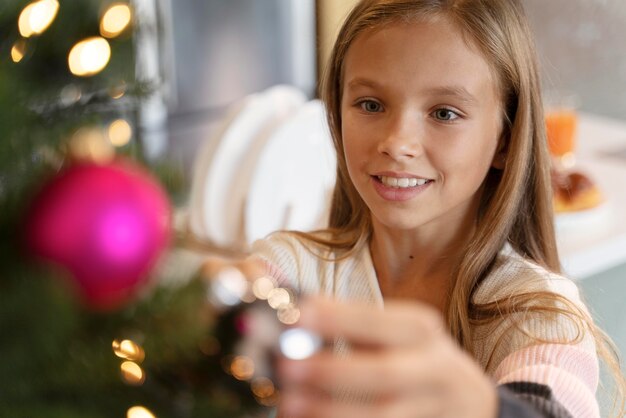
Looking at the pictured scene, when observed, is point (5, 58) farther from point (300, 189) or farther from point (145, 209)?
point (300, 189)

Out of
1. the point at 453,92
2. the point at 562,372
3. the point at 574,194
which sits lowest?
the point at 562,372

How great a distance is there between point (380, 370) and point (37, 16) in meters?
0.18

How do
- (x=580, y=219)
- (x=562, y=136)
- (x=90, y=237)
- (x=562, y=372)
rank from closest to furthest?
1. (x=90, y=237)
2. (x=562, y=372)
3. (x=580, y=219)
4. (x=562, y=136)

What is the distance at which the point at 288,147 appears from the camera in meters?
1.88

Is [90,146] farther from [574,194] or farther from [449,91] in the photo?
[574,194]

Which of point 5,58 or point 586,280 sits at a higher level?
point 5,58

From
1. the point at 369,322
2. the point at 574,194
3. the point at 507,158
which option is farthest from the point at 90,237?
the point at 574,194

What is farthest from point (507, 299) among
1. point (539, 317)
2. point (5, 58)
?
point (5, 58)

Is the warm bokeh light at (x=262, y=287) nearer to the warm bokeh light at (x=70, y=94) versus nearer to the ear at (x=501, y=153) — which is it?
the warm bokeh light at (x=70, y=94)

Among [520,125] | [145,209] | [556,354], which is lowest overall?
[556,354]

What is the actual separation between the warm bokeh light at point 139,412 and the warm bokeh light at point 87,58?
0.12m

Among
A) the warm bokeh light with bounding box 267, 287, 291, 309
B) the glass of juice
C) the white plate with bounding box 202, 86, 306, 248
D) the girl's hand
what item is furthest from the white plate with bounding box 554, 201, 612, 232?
the warm bokeh light with bounding box 267, 287, 291, 309

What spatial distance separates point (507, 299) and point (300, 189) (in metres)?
0.85

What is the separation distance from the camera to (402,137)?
3.76 feet
